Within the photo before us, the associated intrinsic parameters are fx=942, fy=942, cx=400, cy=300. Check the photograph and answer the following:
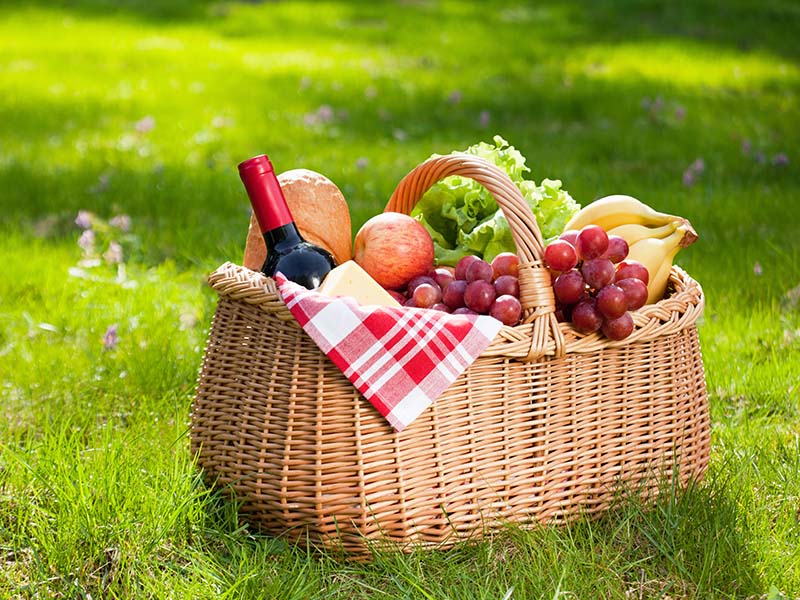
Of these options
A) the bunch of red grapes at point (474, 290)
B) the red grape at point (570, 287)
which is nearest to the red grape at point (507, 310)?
the bunch of red grapes at point (474, 290)

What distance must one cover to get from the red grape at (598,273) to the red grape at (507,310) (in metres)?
0.20

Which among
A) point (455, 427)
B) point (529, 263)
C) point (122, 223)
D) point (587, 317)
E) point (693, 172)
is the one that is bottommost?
point (693, 172)

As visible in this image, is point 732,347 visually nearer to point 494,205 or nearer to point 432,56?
point 494,205

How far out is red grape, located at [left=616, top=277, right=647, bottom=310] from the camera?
2428 millimetres

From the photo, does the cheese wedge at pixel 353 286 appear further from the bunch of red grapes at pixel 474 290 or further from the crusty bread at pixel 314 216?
the crusty bread at pixel 314 216

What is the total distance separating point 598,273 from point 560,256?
0.12 metres

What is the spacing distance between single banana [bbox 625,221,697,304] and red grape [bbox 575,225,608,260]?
28cm

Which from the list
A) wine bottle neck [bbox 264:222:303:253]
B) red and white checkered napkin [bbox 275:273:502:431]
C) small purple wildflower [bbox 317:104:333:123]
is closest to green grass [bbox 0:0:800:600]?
small purple wildflower [bbox 317:104:333:123]

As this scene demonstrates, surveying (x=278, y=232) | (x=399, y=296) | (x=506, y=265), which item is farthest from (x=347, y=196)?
(x=506, y=265)

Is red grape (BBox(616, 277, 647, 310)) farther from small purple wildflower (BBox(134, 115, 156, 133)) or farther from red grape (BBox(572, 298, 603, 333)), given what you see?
small purple wildflower (BBox(134, 115, 156, 133))

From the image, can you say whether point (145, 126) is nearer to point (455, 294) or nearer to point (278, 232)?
point (278, 232)

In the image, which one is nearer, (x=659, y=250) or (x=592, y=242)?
(x=592, y=242)

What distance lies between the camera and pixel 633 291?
2.43m

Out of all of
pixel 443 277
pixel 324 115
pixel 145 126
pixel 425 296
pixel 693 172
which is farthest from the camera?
pixel 324 115
